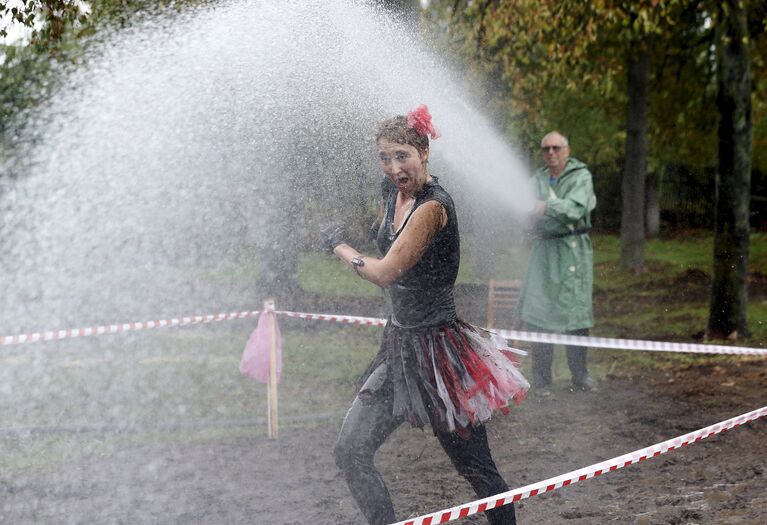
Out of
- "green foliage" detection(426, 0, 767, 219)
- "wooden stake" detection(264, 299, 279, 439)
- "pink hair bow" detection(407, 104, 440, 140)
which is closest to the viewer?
"pink hair bow" detection(407, 104, 440, 140)

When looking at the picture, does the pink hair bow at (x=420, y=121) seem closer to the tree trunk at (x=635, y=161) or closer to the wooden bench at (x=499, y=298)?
the wooden bench at (x=499, y=298)

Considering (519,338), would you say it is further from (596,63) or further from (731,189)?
(596,63)

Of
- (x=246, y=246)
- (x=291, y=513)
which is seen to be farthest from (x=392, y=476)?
(x=246, y=246)

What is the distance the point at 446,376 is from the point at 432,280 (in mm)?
410

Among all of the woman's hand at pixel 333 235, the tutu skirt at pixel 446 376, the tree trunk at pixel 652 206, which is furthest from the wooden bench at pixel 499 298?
the tree trunk at pixel 652 206

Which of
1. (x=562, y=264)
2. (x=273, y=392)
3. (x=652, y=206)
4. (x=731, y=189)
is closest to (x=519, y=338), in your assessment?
(x=562, y=264)

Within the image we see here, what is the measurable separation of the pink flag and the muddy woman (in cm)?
281

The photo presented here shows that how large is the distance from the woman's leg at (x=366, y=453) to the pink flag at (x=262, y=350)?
116 inches

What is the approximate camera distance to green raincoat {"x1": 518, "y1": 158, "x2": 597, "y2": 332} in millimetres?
7668

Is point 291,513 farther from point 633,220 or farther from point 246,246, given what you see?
point 633,220

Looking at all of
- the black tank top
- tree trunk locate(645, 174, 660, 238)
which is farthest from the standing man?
tree trunk locate(645, 174, 660, 238)

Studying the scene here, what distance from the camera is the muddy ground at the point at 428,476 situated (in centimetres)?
503

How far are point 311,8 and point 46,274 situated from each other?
32.8 feet

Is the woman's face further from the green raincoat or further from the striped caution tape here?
the green raincoat
